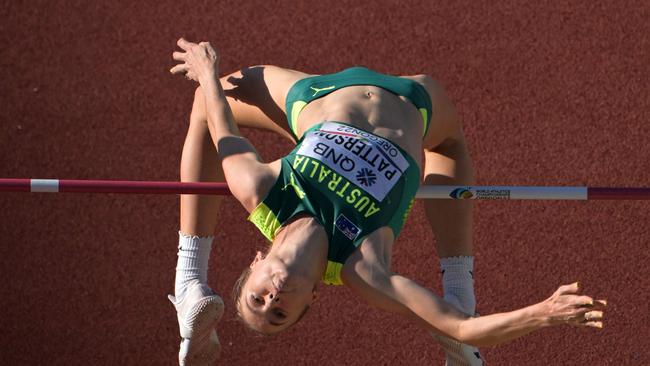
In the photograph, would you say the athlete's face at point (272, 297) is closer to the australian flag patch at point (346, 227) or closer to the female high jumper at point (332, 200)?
the female high jumper at point (332, 200)

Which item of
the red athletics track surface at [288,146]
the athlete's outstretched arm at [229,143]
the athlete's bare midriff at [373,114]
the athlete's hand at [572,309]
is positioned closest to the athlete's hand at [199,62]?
Result: the athlete's outstretched arm at [229,143]

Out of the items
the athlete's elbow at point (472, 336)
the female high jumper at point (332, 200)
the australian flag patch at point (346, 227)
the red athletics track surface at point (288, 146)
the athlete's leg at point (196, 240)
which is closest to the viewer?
the athlete's elbow at point (472, 336)

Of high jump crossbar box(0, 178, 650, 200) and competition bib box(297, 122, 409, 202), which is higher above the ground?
competition bib box(297, 122, 409, 202)

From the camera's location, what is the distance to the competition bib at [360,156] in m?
3.66

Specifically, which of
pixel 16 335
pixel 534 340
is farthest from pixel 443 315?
pixel 16 335

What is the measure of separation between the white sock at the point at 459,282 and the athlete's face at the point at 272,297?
2.15 ft

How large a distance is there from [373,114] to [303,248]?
1.77 feet

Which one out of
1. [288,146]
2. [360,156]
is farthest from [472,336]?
[288,146]

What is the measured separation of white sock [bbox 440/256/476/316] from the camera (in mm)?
4086

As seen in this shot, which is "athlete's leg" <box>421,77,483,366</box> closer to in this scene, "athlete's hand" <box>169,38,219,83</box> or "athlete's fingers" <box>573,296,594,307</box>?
"athlete's hand" <box>169,38,219,83</box>

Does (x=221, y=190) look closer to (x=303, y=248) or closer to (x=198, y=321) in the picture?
(x=198, y=321)

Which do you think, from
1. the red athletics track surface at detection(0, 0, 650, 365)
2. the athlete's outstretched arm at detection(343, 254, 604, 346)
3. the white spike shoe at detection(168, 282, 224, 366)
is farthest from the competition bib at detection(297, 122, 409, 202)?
the red athletics track surface at detection(0, 0, 650, 365)

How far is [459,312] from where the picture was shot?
11.2ft

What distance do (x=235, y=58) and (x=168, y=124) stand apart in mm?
380
